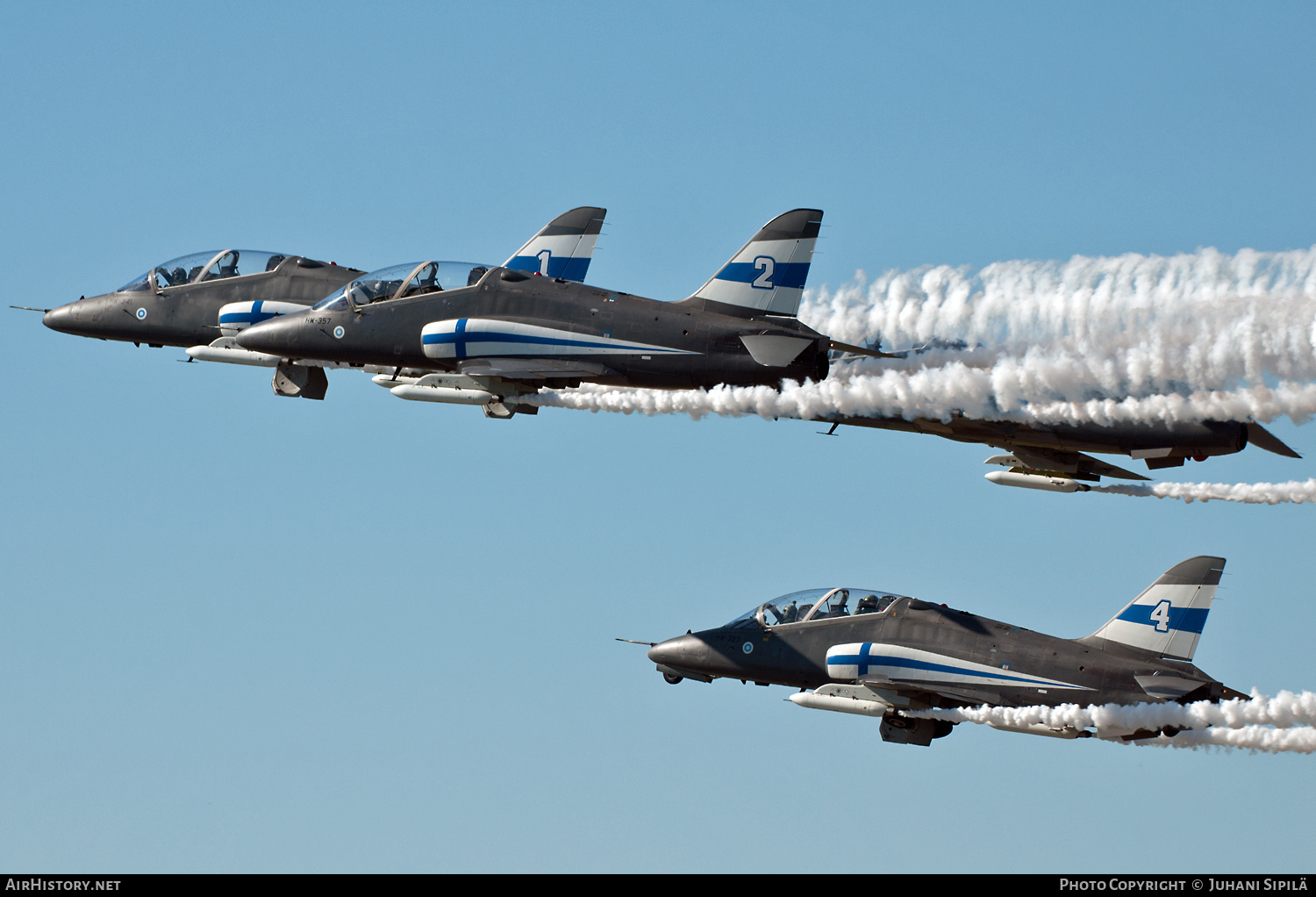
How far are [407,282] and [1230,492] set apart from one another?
54.5 feet

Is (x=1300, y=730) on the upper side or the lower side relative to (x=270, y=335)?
lower

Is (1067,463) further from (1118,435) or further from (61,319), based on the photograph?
(61,319)

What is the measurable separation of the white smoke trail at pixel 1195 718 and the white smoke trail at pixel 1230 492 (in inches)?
146

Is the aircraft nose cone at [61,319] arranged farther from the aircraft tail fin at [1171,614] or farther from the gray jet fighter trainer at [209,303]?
the aircraft tail fin at [1171,614]

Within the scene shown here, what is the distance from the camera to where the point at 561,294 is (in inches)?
1580

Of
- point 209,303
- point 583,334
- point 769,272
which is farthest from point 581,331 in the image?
point 209,303

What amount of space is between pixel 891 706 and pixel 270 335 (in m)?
14.9

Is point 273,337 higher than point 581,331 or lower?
higher

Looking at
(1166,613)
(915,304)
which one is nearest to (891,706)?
(1166,613)

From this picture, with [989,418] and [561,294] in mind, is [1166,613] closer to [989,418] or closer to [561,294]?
[989,418]

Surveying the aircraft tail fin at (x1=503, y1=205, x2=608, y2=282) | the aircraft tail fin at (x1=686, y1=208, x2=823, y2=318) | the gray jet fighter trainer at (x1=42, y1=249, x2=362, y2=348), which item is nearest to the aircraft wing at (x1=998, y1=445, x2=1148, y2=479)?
the aircraft tail fin at (x1=686, y1=208, x2=823, y2=318)

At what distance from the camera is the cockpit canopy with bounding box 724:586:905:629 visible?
44.8 metres

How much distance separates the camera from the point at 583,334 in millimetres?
39531
